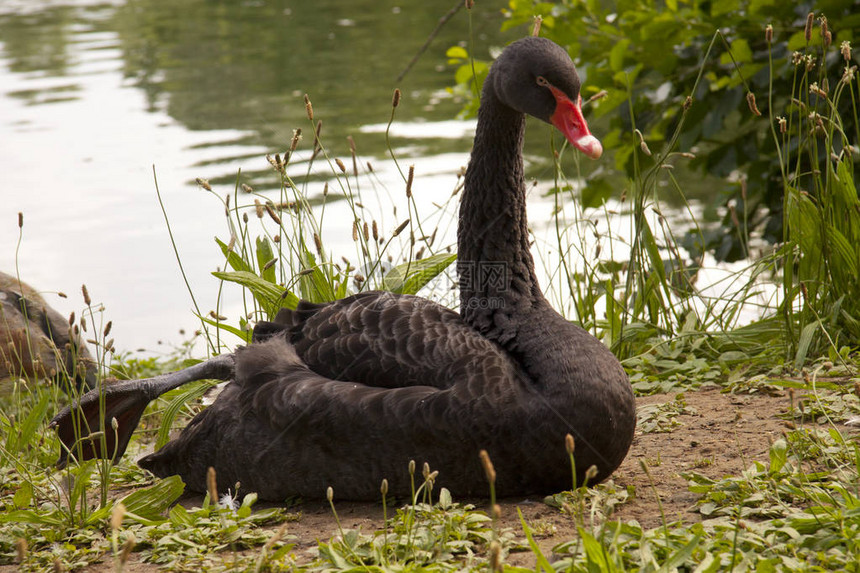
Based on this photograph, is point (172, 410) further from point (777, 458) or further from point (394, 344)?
point (777, 458)

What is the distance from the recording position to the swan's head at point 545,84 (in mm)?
3416

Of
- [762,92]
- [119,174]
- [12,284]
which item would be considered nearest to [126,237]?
[119,174]

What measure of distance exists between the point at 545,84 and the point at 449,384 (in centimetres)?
113

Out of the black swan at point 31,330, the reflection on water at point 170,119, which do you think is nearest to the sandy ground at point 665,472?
the reflection on water at point 170,119

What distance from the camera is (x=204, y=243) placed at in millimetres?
8047

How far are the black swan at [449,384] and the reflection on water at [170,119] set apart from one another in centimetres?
109

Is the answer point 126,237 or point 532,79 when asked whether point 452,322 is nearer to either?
point 532,79

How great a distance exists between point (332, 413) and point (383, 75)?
1126 centimetres

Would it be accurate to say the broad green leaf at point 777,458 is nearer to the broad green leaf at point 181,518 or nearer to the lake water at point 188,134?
the broad green leaf at point 181,518

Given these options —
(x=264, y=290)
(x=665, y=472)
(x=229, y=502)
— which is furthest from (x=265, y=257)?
(x=665, y=472)

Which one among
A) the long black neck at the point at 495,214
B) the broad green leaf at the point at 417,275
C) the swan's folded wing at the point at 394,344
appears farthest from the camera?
the broad green leaf at the point at 417,275

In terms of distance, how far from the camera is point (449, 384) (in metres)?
3.23

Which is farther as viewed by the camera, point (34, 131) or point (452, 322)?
point (34, 131)

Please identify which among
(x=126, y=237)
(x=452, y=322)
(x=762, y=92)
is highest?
(x=762, y=92)
